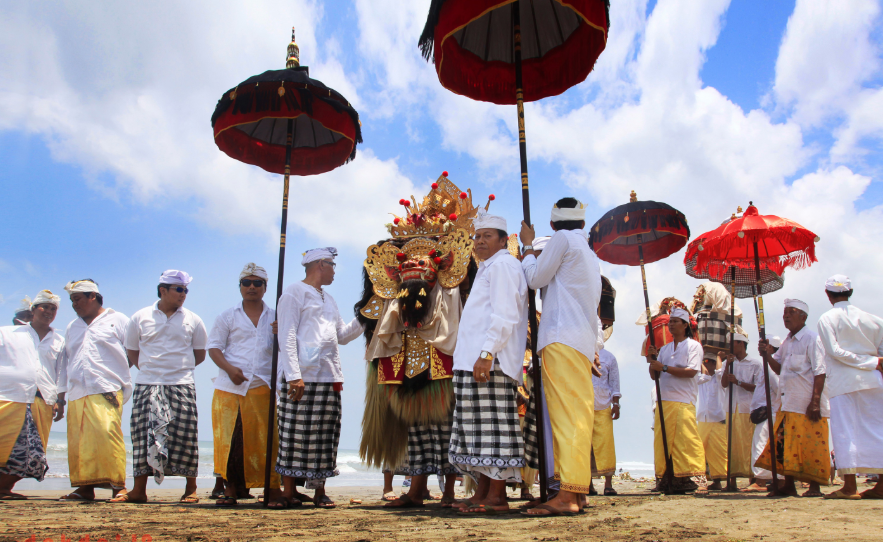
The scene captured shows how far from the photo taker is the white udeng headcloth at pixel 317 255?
17.7 feet

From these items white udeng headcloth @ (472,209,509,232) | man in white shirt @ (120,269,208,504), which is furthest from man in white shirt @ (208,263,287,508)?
white udeng headcloth @ (472,209,509,232)

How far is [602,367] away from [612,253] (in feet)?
5.38

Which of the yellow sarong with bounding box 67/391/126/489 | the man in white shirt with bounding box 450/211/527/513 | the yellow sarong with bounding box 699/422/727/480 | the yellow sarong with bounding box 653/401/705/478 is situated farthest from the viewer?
the yellow sarong with bounding box 699/422/727/480

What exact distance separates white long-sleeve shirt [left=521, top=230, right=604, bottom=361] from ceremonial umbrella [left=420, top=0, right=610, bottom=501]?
8.4 inches

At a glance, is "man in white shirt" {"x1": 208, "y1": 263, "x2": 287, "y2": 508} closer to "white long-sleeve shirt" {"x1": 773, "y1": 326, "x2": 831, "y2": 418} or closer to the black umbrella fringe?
the black umbrella fringe

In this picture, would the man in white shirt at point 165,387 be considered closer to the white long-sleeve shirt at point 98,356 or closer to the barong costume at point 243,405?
the white long-sleeve shirt at point 98,356

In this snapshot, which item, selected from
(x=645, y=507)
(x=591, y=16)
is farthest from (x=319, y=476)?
(x=591, y=16)

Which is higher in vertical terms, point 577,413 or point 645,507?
point 577,413

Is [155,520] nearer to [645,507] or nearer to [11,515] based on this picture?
[11,515]

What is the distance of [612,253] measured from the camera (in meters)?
8.20

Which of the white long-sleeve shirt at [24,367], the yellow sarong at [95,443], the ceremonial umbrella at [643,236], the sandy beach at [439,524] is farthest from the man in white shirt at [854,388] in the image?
the white long-sleeve shirt at [24,367]

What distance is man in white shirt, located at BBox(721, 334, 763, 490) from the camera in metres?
7.76

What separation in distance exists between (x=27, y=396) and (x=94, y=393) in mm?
1333

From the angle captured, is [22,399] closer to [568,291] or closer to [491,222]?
[491,222]
